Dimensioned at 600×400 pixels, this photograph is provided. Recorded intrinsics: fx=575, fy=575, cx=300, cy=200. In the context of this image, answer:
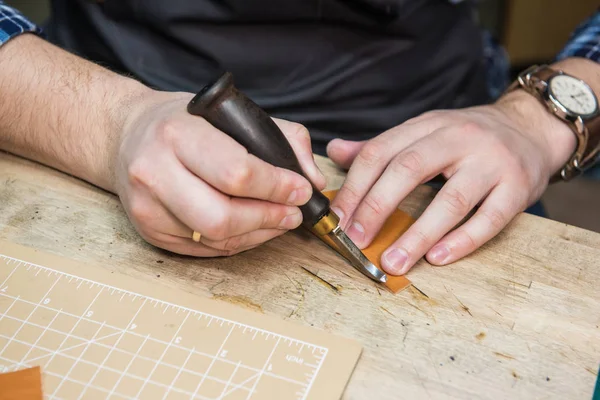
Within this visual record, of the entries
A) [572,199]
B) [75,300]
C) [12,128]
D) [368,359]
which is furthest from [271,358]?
[572,199]

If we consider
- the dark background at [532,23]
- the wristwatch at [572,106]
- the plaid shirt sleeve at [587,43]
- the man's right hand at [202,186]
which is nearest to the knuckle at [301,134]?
the man's right hand at [202,186]

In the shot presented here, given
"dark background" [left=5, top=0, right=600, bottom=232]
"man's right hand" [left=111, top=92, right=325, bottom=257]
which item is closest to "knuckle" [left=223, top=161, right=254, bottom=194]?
"man's right hand" [left=111, top=92, right=325, bottom=257]

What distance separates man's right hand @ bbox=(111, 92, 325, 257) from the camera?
0.70 metres

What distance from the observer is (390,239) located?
88 centimetres

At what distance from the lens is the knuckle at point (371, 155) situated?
3.02 feet

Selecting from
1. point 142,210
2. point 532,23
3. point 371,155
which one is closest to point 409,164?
point 371,155

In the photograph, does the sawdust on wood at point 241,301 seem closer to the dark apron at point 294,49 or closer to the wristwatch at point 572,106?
the dark apron at point 294,49

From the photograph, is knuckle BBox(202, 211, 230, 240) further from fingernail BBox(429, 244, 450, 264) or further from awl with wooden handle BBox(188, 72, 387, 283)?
fingernail BBox(429, 244, 450, 264)

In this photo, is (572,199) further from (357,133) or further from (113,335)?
(113,335)

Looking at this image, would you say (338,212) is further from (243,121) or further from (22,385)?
(22,385)

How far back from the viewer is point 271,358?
26.9 inches

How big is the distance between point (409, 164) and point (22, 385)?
0.60 metres

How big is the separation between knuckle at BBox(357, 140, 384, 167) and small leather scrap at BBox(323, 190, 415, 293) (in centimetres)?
8

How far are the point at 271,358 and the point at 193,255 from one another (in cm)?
22
